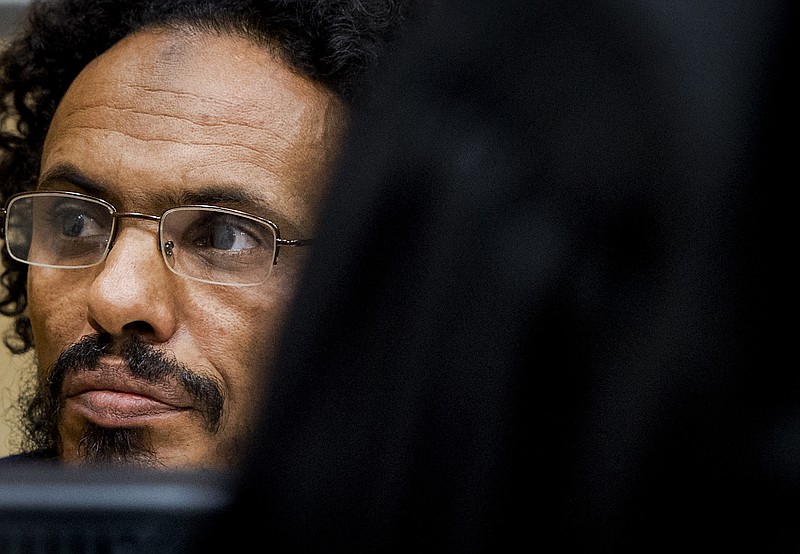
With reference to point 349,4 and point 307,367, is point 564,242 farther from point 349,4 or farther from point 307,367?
point 349,4

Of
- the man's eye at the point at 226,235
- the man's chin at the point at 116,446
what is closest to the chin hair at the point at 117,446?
the man's chin at the point at 116,446

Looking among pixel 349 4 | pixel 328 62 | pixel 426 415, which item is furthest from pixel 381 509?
pixel 349 4

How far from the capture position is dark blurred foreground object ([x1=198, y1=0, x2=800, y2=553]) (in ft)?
1.21

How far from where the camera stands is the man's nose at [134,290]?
1338 millimetres

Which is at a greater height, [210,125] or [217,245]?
[210,125]

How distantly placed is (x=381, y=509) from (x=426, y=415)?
0.12ft

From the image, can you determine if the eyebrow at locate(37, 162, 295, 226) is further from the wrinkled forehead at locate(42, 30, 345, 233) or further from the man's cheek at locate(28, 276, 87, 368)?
the man's cheek at locate(28, 276, 87, 368)

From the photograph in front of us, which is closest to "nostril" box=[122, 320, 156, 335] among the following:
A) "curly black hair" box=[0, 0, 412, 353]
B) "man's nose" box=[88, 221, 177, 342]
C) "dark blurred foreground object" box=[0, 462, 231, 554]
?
"man's nose" box=[88, 221, 177, 342]

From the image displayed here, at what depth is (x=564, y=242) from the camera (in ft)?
1.24

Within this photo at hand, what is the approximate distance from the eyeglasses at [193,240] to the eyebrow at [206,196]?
10 millimetres

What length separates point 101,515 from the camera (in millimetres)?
362

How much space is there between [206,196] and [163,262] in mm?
104

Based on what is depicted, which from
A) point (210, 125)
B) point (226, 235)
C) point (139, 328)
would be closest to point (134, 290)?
point (139, 328)

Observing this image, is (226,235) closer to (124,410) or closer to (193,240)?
(193,240)
